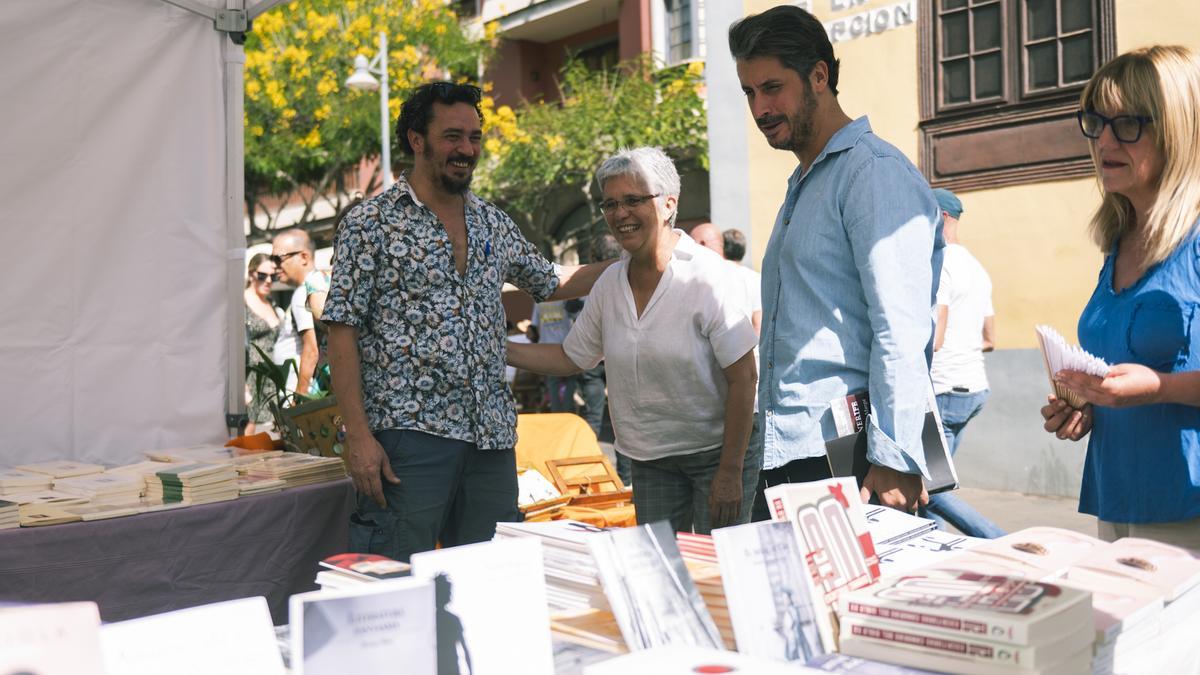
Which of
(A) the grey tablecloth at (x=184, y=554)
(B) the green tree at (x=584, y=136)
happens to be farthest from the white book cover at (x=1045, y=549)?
(B) the green tree at (x=584, y=136)

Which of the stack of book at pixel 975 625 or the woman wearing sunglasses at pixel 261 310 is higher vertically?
the woman wearing sunglasses at pixel 261 310

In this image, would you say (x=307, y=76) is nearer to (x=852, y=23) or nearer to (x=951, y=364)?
(x=852, y=23)

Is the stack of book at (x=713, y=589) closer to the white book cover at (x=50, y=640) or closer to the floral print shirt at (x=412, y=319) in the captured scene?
the white book cover at (x=50, y=640)

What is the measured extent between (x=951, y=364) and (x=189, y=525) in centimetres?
361

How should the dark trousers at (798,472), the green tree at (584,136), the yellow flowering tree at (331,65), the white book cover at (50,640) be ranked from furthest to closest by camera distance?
1. the yellow flowering tree at (331,65)
2. the green tree at (584,136)
3. the dark trousers at (798,472)
4. the white book cover at (50,640)

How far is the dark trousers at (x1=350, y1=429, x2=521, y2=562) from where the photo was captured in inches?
120

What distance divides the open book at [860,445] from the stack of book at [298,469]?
6.05 feet

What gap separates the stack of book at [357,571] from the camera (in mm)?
1486

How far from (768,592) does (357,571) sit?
1.89 feet

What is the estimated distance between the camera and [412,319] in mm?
3037

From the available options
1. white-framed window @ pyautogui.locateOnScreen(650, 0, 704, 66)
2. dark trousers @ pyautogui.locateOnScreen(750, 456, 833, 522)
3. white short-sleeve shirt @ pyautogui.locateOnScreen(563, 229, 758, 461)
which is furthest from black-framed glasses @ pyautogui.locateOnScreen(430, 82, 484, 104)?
white-framed window @ pyautogui.locateOnScreen(650, 0, 704, 66)

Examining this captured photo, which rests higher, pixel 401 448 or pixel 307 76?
pixel 307 76

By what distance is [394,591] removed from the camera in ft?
4.25

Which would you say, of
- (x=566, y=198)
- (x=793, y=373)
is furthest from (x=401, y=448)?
(x=566, y=198)
